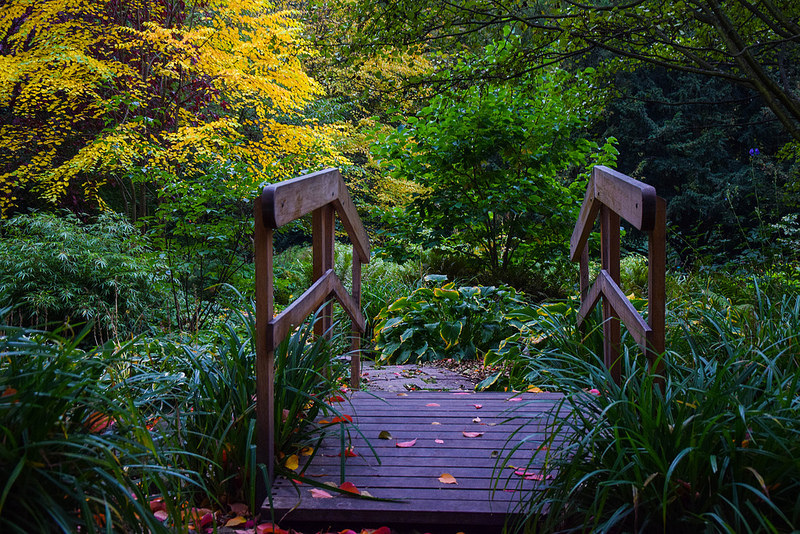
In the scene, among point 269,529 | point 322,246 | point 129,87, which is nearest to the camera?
point 269,529

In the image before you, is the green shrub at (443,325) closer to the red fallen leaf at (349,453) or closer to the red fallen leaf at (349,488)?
the red fallen leaf at (349,453)

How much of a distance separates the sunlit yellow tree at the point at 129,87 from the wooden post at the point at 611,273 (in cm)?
522

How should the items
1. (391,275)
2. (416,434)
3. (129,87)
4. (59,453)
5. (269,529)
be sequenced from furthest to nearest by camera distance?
1. (129,87)
2. (391,275)
3. (416,434)
4. (269,529)
5. (59,453)

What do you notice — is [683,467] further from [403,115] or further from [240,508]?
[403,115]

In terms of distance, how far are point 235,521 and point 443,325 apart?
3025 mm

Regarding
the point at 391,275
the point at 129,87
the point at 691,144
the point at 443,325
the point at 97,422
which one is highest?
the point at 129,87

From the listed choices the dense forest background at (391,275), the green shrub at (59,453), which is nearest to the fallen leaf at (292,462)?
the dense forest background at (391,275)

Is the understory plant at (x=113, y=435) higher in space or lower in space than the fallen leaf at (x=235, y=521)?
higher

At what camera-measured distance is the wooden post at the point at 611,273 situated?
2764 millimetres

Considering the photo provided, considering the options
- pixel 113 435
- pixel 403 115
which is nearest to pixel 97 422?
pixel 113 435

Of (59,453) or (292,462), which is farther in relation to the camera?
(292,462)

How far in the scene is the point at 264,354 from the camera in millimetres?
1971

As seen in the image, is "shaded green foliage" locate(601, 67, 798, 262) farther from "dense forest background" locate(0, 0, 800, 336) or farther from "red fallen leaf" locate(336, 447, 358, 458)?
"red fallen leaf" locate(336, 447, 358, 458)

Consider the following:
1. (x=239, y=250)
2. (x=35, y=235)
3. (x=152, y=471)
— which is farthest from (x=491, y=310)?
(x=35, y=235)
